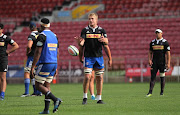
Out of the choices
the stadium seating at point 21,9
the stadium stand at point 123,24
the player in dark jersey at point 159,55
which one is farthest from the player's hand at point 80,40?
the stadium seating at point 21,9

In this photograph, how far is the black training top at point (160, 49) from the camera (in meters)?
12.9

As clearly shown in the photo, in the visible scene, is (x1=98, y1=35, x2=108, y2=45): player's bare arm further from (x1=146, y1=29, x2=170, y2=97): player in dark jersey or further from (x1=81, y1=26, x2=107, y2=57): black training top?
(x1=146, y1=29, x2=170, y2=97): player in dark jersey

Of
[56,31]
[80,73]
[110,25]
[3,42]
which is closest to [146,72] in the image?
[80,73]

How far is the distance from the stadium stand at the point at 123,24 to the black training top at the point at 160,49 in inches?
456

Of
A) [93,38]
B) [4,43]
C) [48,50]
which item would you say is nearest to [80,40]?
[93,38]

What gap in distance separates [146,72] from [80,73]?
13.2ft

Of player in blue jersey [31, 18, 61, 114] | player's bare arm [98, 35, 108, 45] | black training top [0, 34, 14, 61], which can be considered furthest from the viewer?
black training top [0, 34, 14, 61]

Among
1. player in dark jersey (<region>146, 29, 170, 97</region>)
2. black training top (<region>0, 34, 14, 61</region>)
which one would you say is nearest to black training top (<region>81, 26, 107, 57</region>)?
black training top (<region>0, 34, 14, 61</region>)

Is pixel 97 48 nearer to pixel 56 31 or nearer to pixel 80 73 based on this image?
pixel 80 73

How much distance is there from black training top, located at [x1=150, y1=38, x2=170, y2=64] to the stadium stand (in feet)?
38.0

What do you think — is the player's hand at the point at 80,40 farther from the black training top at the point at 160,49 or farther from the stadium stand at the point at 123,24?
the stadium stand at the point at 123,24

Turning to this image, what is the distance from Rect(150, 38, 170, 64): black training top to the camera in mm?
12875

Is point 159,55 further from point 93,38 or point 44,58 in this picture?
point 44,58

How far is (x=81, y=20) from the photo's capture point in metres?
30.8
